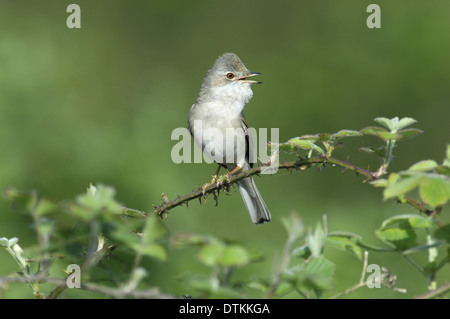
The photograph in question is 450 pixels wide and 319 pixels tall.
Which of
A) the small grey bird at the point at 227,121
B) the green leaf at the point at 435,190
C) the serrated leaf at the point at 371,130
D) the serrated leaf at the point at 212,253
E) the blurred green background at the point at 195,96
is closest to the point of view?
the serrated leaf at the point at 212,253

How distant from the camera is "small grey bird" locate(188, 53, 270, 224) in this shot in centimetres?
424

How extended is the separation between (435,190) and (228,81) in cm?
368

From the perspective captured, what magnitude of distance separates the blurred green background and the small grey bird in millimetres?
424

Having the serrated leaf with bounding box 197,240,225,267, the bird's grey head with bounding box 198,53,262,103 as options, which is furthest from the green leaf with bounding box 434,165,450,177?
the bird's grey head with bounding box 198,53,262,103

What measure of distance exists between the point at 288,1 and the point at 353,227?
487 centimetres

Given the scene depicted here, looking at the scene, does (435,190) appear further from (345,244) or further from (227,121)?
(227,121)

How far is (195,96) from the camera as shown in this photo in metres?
6.85

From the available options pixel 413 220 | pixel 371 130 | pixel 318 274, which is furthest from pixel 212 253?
pixel 371 130

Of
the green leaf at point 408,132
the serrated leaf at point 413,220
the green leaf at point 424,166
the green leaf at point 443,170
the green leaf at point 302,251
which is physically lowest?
the green leaf at point 302,251

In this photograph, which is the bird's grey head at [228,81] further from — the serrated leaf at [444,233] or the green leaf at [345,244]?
the serrated leaf at [444,233]

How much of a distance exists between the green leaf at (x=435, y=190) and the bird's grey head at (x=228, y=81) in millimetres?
3550

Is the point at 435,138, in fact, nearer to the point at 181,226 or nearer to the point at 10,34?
the point at 181,226

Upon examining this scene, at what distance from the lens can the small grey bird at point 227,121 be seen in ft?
13.9

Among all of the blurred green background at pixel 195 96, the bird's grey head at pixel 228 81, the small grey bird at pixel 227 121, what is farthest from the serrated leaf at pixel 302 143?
the bird's grey head at pixel 228 81
